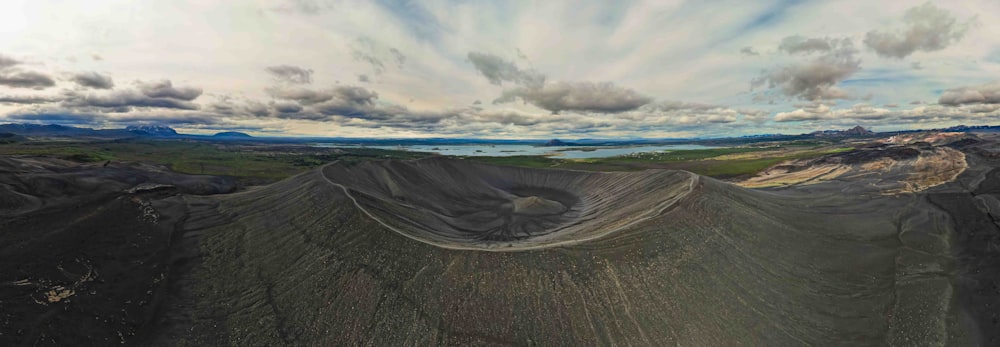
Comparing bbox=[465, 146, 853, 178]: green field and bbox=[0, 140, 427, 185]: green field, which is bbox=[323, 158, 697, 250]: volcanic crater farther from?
bbox=[465, 146, 853, 178]: green field

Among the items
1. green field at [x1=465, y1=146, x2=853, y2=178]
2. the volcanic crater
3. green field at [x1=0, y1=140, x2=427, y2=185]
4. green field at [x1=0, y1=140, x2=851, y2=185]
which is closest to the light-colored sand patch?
green field at [x1=465, y1=146, x2=853, y2=178]

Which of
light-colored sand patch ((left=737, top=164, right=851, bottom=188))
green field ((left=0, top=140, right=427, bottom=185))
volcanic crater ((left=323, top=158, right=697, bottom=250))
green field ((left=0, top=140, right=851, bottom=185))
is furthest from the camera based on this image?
green field ((left=0, top=140, right=851, bottom=185))

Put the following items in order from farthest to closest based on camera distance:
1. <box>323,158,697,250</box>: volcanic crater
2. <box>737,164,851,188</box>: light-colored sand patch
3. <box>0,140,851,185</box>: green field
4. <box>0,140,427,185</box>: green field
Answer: <box>0,140,851,185</box>: green field < <box>0,140,427,185</box>: green field < <box>737,164,851,188</box>: light-colored sand patch < <box>323,158,697,250</box>: volcanic crater

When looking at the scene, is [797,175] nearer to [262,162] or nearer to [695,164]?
[695,164]

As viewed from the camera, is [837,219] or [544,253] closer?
[544,253]

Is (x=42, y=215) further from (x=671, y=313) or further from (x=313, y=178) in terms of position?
(x=671, y=313)

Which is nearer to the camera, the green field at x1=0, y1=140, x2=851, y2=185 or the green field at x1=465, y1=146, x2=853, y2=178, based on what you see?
the green field at x1=0, y1=140, x2=851, y2=185

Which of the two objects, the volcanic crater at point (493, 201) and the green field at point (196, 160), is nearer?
the volcanic crater at point (493, 201)

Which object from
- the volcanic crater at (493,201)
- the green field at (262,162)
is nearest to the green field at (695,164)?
the green field at (262,162)

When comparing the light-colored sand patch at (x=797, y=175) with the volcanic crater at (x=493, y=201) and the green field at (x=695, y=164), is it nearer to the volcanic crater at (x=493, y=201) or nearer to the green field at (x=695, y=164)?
the green field at (x=695, y=164)

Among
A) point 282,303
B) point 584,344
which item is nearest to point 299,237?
point 282,303

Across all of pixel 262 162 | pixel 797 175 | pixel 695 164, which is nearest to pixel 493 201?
pixel 797 175
